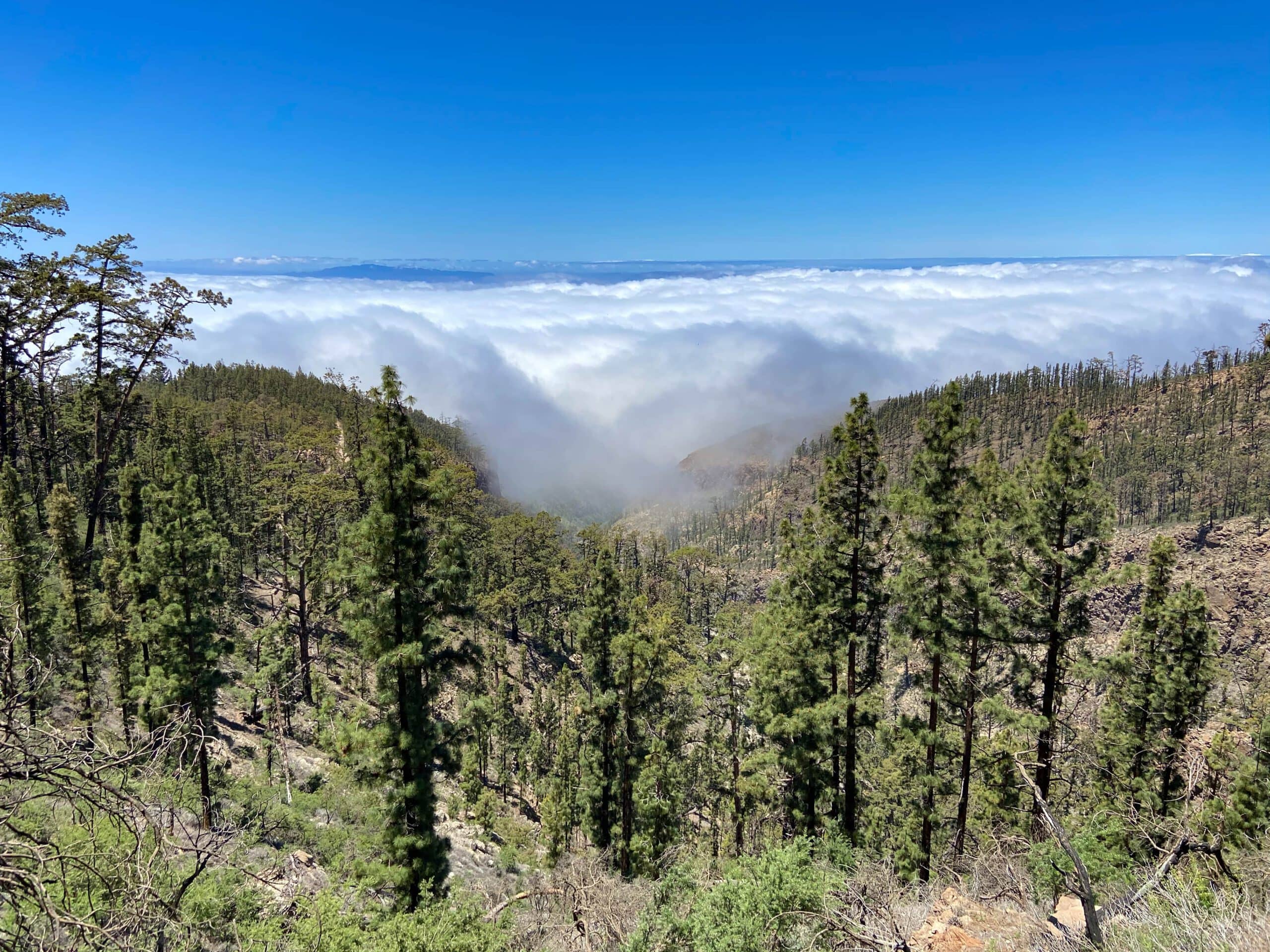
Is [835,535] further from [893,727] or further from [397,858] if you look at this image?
[397,858]

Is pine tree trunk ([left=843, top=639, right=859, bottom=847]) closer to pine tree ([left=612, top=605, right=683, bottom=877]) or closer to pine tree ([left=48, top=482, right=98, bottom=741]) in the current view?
pine tree ([left=612, top=605, right=683, bottom=877])

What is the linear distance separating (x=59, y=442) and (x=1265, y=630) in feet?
588

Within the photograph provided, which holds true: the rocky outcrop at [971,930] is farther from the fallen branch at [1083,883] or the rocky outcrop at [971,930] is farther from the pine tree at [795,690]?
the pine tree at [795,690]

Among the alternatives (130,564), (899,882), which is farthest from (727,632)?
(130,564)

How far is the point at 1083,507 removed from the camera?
1798 centimetres

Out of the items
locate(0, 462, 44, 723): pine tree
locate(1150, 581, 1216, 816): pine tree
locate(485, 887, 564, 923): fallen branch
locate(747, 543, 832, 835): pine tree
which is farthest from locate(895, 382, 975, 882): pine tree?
locate(0, 462, 44, 723): pine tree

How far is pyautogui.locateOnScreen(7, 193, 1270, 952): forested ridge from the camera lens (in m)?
9.37

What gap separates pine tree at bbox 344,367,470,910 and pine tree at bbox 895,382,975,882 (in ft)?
40.1

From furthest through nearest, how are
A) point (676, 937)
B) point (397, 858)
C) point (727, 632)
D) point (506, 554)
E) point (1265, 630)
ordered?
point (1265, 630)
point (506, 554)
point (727, 632)
point (397, 858)
point (676, 937)

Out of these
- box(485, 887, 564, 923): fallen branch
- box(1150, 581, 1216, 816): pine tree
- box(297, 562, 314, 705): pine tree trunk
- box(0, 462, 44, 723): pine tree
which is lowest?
box(297, 562, 314, 705): pine tree trunk

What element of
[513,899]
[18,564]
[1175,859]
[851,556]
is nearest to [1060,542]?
[851,556]

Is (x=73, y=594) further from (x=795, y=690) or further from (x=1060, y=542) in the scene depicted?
(x=1060, y=542)

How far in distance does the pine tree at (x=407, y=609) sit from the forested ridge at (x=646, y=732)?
0.30 ft

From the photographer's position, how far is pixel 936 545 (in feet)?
56.7
